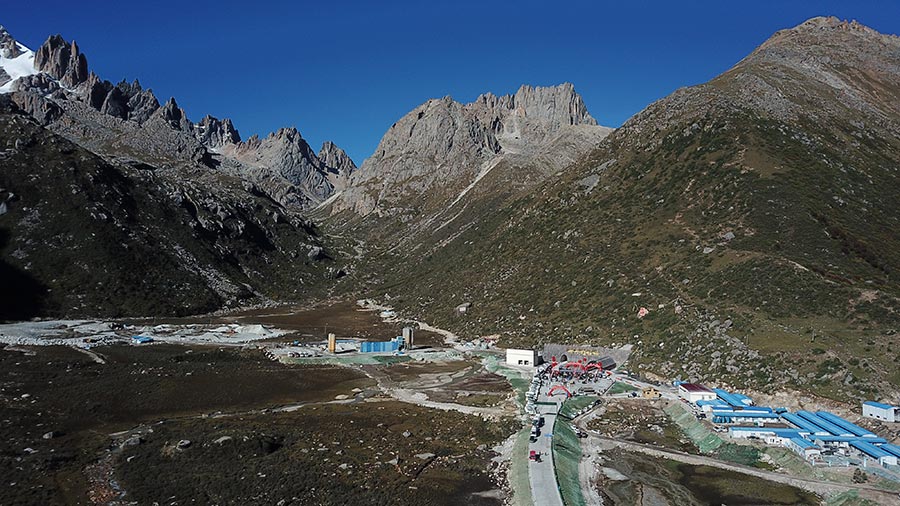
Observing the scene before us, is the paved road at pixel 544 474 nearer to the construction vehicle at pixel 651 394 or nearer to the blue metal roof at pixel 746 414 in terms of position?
the construction vehicle at pixel 651 394

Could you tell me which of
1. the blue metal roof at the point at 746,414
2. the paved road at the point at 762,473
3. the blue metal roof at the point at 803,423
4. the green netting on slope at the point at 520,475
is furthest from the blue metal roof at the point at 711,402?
the green netting on slope at the point at 520,475

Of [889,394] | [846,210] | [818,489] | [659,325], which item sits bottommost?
[818,489]

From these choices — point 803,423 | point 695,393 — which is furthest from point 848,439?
point 695,393

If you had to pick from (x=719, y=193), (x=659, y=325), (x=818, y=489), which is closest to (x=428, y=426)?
(x=818, y=489)

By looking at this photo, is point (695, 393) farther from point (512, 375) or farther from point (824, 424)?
point (512, 375)

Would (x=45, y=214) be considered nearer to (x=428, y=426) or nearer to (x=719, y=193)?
(x=428, y=426)

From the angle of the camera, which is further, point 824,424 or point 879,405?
point 879,405

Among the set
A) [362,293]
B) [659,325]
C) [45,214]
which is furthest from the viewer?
[362,293]
